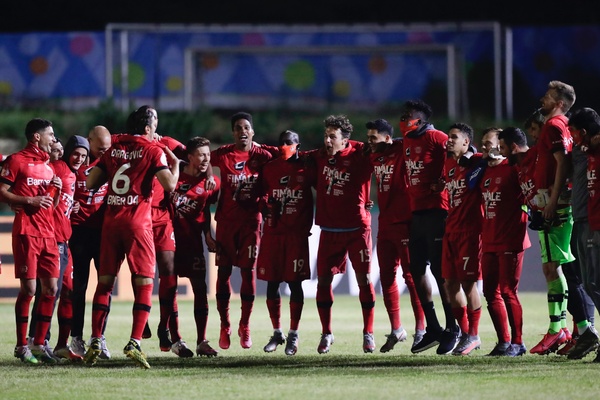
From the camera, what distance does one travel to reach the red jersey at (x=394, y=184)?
10516mm

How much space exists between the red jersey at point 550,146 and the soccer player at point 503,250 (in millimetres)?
404

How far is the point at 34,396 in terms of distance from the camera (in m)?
7.41

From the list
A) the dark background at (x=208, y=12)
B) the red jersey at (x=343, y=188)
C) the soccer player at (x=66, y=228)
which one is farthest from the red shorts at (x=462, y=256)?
the dark background at (x=208, y=12)

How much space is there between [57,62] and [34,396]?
66.7 feet

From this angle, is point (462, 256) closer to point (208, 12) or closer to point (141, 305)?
point (141, 305)

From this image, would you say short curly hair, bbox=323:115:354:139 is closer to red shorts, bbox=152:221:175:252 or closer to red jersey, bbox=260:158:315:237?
red jersey, bbox=260:158:315:237

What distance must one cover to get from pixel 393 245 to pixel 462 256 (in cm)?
101

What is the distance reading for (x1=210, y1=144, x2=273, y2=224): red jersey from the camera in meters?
10.7

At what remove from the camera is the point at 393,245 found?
1059 centimetres

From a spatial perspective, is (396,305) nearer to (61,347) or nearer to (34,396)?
(61,347)

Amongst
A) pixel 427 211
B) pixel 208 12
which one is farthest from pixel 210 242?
pixel 208 12

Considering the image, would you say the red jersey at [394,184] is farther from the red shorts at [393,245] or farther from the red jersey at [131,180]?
the red jersey at [131,180]

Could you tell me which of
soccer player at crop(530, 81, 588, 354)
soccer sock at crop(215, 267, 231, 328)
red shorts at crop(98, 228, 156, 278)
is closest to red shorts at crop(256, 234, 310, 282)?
soccer sock at crop(215, 267, 231, 328)

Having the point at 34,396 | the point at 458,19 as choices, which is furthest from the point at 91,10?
the point at 34,396
